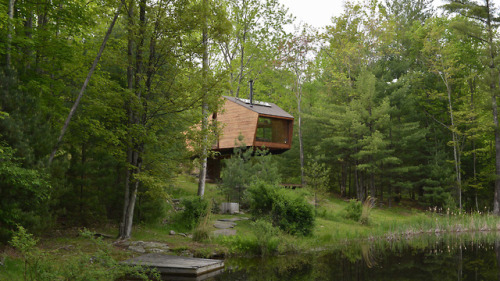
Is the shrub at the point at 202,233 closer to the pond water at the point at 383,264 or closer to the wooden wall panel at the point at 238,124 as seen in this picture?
the pond water at the point at 383,264

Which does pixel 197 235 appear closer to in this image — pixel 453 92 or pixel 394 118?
pixel 394 118

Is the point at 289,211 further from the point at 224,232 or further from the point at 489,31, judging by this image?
the point at 489,31

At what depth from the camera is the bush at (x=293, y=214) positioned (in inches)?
430

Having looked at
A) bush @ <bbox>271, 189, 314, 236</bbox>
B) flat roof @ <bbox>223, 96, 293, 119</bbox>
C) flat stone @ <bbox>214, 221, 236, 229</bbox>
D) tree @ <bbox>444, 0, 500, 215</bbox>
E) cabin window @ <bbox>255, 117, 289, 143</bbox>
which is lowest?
flat stone @ <bbox>214, 221, 236, 229</bbox>

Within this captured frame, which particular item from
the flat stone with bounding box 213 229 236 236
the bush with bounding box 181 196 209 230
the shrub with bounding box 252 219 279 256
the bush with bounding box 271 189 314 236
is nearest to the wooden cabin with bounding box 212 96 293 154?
the bush with bounding box 181 196 209 230

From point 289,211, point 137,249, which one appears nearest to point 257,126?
point 289,211

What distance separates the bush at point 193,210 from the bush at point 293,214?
7.24 ft

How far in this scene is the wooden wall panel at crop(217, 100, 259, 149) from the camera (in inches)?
759

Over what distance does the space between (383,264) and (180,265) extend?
4.57 metres

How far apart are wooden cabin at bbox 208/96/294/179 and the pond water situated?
9679mm

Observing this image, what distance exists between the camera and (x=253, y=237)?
9508mm

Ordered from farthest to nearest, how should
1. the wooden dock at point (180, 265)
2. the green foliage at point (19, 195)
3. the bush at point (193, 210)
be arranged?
the bush at point (193, 210), the wooden dock at point (180, 265), the green foliage at point (19, 195)

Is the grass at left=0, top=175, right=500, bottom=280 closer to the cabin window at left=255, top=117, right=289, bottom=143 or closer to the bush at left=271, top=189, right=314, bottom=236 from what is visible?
the bush at left=271, top=189, right=314, bottom=236

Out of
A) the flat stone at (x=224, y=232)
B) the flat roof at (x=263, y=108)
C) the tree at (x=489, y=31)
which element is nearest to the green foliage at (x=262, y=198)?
the flat stone at (x=224, y=232)
